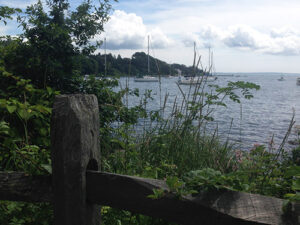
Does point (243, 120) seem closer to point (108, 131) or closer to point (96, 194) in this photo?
point (108, 131)

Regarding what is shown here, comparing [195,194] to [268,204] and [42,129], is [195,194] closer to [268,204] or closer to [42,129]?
[268,204]

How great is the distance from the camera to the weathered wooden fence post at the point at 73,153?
4.81 feet

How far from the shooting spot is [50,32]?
13.5 ft

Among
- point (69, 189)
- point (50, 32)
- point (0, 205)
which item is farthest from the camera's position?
point (50, 32)

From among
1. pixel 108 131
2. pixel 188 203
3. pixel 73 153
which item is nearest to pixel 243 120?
pixel 108 131

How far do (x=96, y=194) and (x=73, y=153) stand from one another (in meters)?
0.27

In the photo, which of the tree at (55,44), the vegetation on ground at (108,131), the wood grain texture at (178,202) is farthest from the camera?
the tree at (55,44)

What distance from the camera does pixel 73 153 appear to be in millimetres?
1473

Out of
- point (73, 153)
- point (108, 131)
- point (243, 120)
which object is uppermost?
point (73, 153)

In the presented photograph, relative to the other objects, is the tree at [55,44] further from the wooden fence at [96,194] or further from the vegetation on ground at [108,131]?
Answer: the wooden fence at [96,194]

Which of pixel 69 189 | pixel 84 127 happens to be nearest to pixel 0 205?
pixel 69 189

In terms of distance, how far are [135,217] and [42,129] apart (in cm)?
114

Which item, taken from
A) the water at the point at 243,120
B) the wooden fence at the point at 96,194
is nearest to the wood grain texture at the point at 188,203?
the wooden fence at the point at 96,194

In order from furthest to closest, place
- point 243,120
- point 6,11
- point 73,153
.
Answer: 1. point 243,120
2. point 6,11
3. point 73,153
